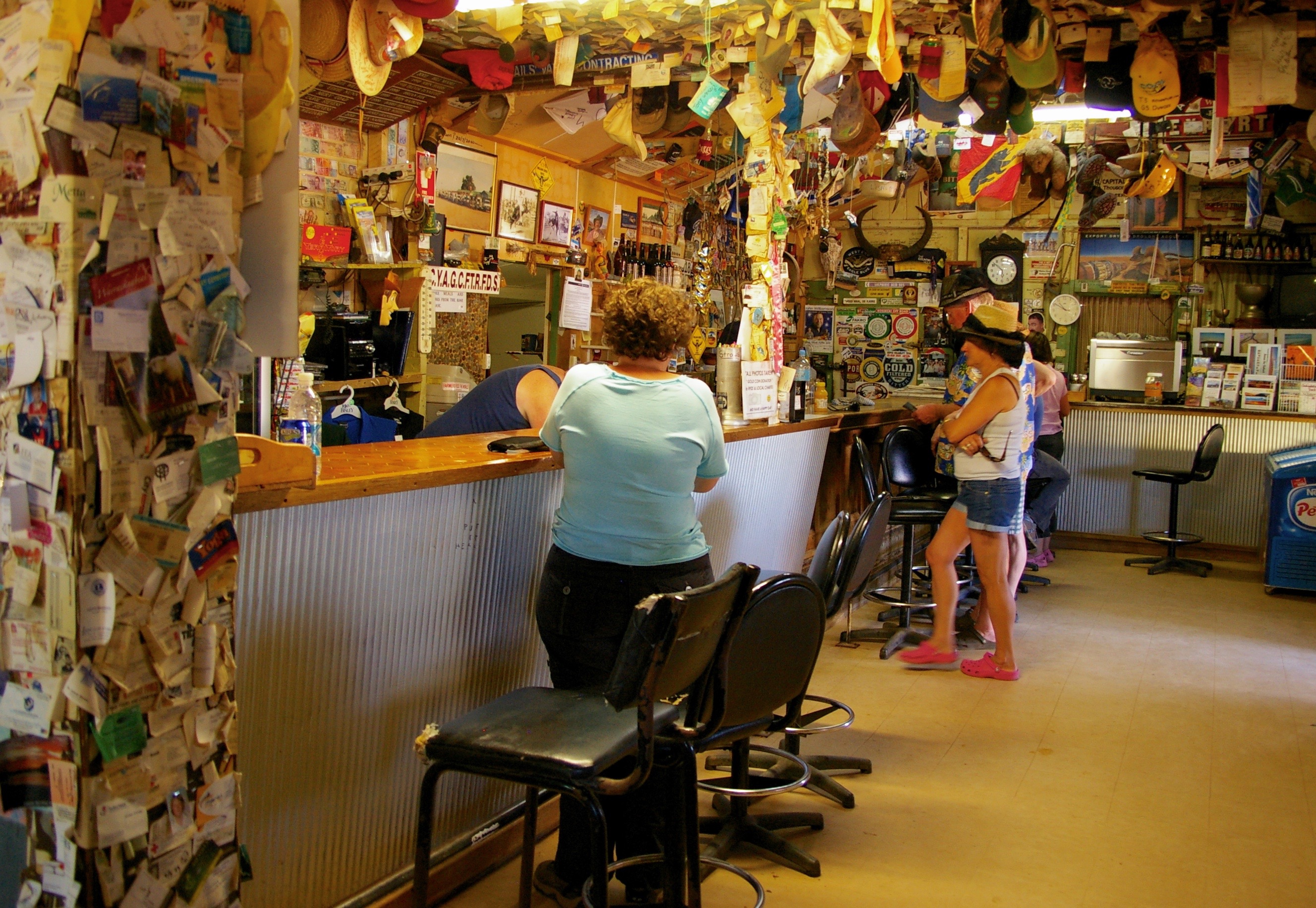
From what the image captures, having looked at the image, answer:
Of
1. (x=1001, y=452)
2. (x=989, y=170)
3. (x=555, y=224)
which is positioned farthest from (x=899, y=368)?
(x=1001, y=452)

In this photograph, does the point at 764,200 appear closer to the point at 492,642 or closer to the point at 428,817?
the point at 492,642

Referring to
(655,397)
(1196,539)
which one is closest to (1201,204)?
(1196,539)

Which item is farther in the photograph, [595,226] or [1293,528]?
[595,226]

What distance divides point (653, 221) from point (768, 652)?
282 inches

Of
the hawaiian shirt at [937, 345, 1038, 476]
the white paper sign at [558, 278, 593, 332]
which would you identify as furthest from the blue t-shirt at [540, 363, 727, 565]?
the white paper sign at [558, 278, 593, 332]

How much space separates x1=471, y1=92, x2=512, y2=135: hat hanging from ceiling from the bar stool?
4635 millimetres

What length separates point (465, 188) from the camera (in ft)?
21.8

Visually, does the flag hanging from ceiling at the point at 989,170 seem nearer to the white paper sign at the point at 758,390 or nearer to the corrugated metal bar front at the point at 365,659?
the white paper sign at the point at 758,390

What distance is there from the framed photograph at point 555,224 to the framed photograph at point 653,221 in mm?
1228

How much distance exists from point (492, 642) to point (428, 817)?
812mm

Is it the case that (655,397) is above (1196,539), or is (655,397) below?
above

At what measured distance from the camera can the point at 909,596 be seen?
5.50 metres

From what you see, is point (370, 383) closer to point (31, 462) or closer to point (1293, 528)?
point (31, 462)

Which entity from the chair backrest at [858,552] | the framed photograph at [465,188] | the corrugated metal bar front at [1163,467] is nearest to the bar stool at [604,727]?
the chair backrest at [858,552]
